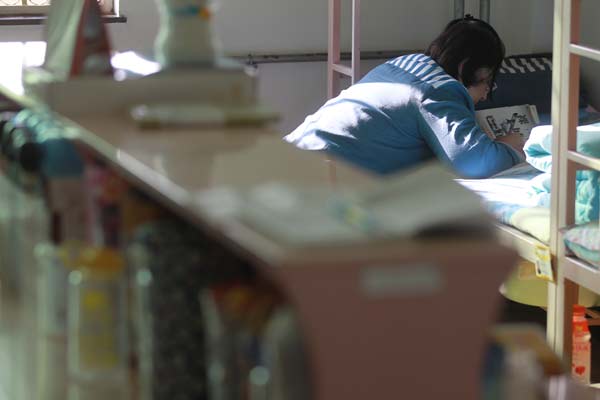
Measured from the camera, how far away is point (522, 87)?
5441 millimetres

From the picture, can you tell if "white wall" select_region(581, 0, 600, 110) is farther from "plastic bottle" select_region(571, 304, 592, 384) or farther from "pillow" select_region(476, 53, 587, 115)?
"plastic bottle" select_region(571, 304, 592, 384)

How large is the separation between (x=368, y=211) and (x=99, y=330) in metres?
0.47

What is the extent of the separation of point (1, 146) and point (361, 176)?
0.79 meters

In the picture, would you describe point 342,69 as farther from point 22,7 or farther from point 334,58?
point 22,7

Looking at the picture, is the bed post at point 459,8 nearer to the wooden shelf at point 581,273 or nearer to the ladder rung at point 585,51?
the ladder rung at point 585,51

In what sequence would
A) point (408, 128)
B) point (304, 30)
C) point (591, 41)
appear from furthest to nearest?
point (304, 30), point (591, 41), point (408, 128)

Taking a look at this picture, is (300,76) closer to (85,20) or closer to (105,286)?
(85,20)

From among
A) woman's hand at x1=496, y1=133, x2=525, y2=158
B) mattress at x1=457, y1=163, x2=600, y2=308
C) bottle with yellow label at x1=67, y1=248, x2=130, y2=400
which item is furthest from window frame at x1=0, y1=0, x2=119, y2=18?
bottle with yellow label at x1=67, y1=248, x2=130, y2=400

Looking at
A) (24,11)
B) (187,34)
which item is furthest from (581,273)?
(24,11)

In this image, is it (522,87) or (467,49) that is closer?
(467,49)

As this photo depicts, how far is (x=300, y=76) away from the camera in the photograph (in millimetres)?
5672

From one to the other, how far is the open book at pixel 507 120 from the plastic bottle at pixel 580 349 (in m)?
1.64

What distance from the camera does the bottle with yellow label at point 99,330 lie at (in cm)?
143

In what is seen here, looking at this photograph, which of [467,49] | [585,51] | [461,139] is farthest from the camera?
[467,49]
